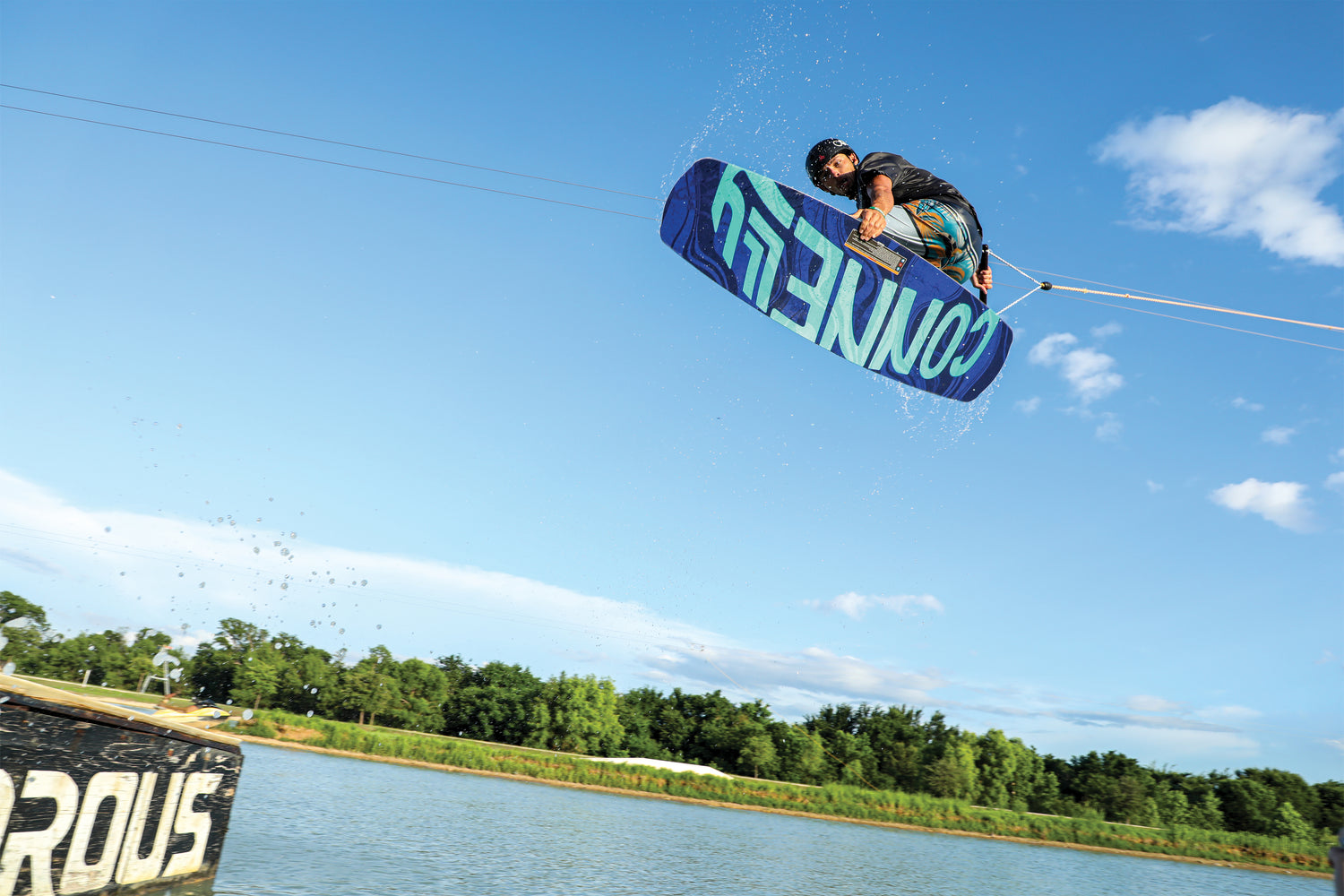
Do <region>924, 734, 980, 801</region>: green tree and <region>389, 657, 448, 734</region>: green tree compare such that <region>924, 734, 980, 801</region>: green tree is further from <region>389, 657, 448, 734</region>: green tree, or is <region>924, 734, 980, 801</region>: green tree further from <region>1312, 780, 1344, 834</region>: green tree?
<region>389, 657, 448, 734</region>: green tree

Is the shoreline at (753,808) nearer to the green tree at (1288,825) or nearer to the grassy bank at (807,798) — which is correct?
the grassy bank at (807,798)

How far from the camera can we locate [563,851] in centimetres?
1767

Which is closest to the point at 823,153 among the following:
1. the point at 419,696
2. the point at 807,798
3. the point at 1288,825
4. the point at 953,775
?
the point at 807,798

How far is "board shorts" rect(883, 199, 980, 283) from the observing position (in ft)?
28.1

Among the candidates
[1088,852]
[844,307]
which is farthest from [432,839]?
[1088,852]

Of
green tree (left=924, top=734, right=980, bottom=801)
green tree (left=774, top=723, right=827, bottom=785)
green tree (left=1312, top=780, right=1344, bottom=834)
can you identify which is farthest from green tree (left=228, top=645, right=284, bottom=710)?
green tree (left=1312, top=780, right=1344, bottom=834)

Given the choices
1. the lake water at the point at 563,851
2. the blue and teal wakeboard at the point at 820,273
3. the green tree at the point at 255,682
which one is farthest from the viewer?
the green tree at the point at 255,682

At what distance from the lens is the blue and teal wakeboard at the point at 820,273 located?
28.5 ft

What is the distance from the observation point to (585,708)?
5984cm

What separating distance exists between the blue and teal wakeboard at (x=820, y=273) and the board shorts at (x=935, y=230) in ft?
0.45

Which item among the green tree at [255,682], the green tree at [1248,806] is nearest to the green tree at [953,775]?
the green tree at [1248,806]

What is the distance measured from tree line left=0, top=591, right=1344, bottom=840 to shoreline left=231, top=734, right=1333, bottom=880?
10.2m

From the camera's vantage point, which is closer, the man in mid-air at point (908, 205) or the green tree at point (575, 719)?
the man in mid-air at point (908, 205)

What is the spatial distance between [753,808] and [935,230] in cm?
4241
